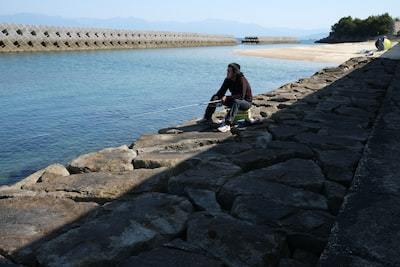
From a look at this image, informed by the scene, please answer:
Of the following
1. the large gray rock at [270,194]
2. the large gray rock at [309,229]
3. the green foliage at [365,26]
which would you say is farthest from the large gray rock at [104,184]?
the green foliage at [365,26]

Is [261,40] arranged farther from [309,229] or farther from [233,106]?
[309,229]

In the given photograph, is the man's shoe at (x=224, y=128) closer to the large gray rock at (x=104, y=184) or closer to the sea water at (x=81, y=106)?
the large gray rock at (x=104, y=184)

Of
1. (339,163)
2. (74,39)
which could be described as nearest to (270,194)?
(339,163)

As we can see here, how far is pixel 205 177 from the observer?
372 centimetres

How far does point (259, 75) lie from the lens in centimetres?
2138

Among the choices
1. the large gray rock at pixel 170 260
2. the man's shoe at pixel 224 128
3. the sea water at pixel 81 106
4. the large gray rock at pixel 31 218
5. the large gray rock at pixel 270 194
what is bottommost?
the sea water at pixel 81 106

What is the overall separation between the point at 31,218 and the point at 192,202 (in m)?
1.19

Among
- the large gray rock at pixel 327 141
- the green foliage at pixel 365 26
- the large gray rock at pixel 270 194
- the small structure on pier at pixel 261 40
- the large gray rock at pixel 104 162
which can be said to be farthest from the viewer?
the small structure on pier at pixel 261 40

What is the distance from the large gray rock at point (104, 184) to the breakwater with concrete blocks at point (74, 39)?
28.1 m

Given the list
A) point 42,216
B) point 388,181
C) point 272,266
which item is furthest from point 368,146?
point 42,216

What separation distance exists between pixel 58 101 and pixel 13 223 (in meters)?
10.2

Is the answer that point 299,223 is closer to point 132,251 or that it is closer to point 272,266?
point 272,266

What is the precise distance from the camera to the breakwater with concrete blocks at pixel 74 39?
30.3m

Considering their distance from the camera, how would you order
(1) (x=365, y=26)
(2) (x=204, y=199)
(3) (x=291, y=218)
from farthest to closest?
(1) (x=365, y=26) → (2) (x=204, y=199) → (3) (x=291, y=218)
